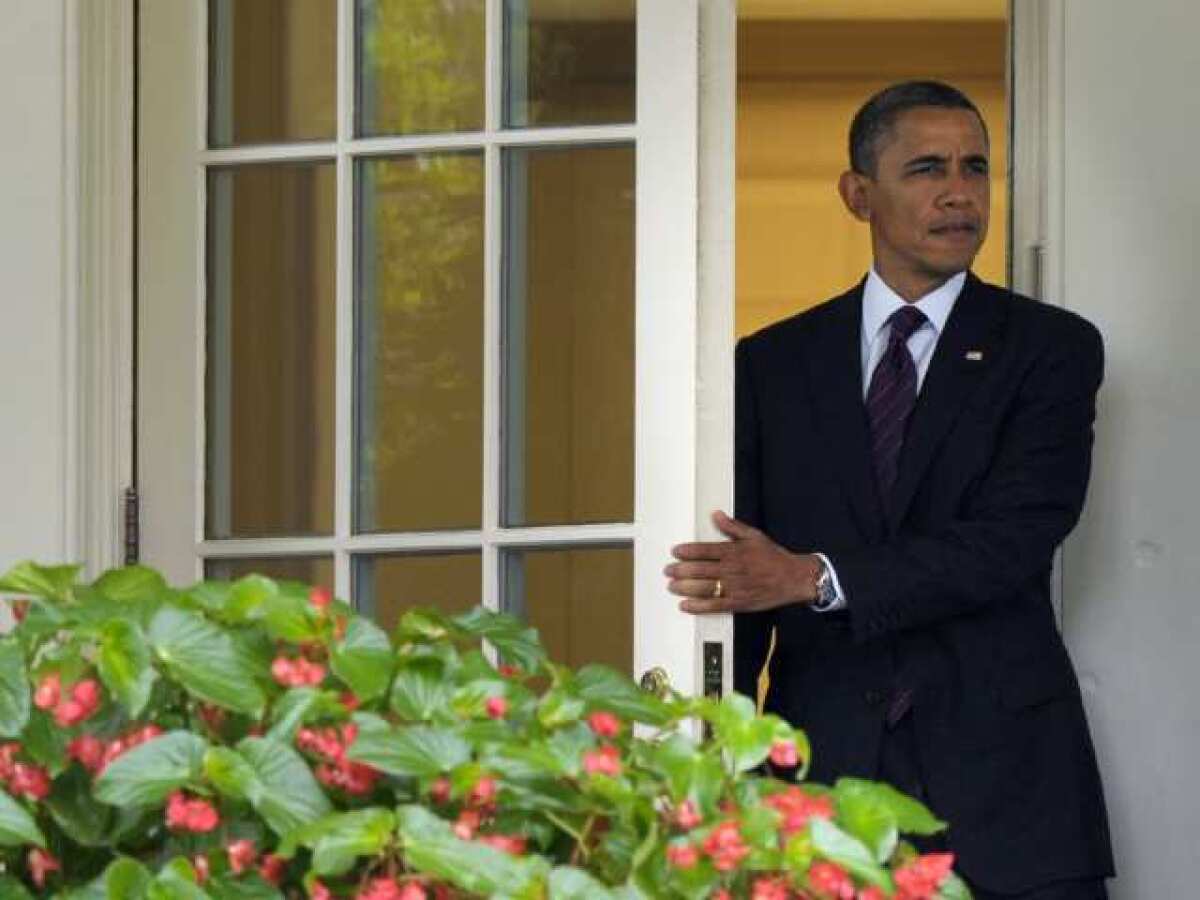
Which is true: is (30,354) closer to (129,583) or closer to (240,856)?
(129,583)

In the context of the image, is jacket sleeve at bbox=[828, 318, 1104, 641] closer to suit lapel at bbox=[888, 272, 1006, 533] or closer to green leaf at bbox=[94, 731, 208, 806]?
suit lapel at bbox=[888, 272, 1006, 533]

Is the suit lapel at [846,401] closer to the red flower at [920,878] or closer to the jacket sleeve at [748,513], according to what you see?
the jacket sleeve at [748,513]

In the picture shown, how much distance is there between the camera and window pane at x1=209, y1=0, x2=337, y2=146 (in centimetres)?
418

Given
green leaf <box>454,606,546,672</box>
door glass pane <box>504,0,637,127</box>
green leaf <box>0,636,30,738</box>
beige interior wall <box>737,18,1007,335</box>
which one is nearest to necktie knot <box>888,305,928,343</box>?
door glass pane <box>504,0,637,127</box>

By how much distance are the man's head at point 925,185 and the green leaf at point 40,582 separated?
229 centimetres

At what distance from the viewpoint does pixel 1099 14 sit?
179 inches

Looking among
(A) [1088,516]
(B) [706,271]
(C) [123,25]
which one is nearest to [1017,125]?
(A) [1088,516]

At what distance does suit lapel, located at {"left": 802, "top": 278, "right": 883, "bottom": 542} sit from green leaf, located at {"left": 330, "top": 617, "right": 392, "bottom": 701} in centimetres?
216

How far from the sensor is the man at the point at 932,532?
403 cm

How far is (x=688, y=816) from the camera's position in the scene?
1.94 meters

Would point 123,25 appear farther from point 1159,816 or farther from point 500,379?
point 1159,816

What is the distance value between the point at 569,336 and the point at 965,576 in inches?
23.0

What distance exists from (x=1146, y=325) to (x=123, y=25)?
1.49 meters

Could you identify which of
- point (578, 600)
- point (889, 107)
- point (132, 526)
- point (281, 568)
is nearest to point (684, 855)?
point (578, 600)
